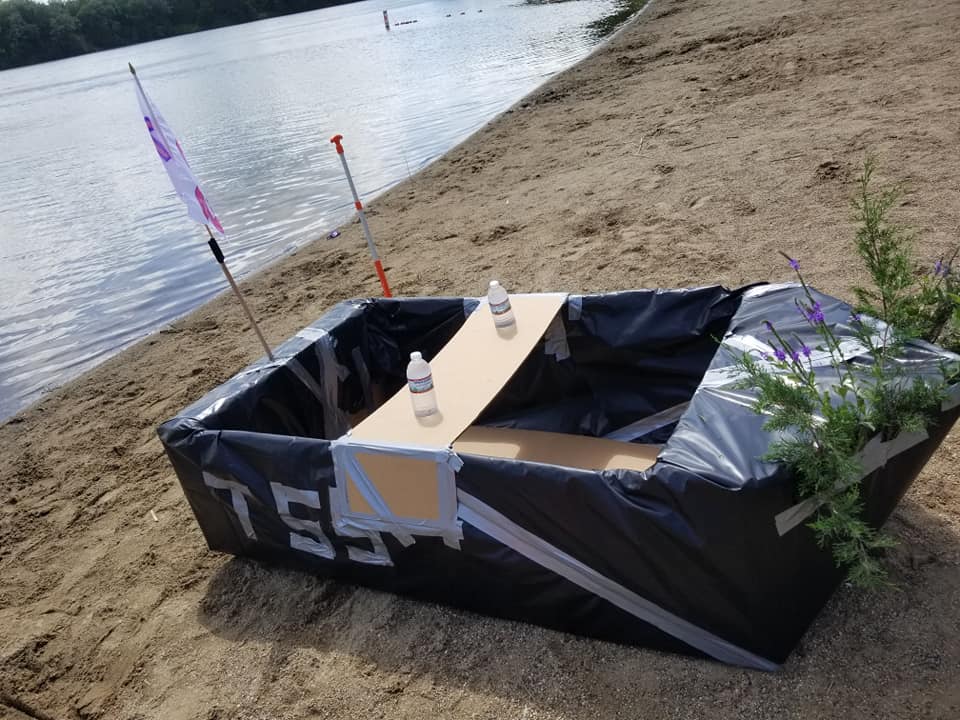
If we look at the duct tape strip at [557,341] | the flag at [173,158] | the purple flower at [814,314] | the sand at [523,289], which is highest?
the flag at [173,158]

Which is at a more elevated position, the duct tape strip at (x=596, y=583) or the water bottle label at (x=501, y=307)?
the water bottle label at (x=501, y=307)

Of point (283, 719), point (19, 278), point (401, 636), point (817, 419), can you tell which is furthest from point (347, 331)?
point (19, 278)

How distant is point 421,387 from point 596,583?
118cm

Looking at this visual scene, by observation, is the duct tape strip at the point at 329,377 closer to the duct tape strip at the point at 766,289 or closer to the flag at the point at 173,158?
the flag at the point at 173,158

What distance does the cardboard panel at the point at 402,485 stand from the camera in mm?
2984

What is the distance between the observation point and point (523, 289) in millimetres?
6348

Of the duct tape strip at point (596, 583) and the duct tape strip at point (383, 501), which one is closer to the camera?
the duct tape strip at point (596, 583)

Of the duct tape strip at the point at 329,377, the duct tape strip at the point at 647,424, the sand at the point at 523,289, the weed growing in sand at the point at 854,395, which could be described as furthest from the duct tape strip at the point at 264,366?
the weed growing in sand at the point at 854,395

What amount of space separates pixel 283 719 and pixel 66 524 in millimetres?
2531

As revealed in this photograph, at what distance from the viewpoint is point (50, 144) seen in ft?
67.1

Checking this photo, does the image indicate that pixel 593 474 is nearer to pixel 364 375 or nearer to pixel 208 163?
pixel 364 375

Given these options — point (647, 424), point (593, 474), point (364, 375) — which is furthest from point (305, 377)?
point (593, 474)

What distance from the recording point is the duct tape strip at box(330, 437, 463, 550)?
9.63 ft

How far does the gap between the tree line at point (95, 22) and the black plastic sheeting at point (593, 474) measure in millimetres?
69197
